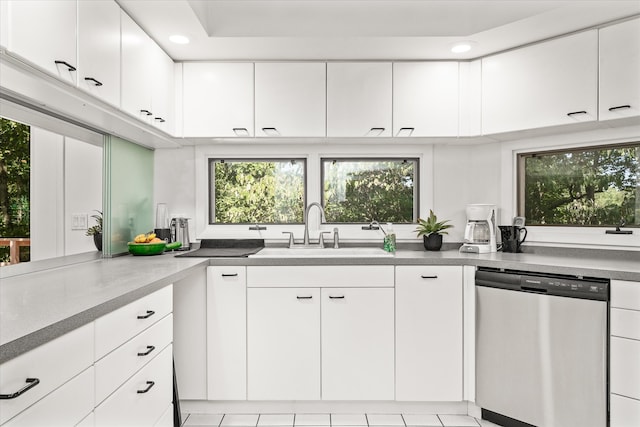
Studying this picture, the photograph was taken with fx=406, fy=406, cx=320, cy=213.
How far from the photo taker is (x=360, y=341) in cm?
239

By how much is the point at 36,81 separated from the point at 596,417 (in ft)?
9.13

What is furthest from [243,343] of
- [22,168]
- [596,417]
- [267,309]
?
[596,417]

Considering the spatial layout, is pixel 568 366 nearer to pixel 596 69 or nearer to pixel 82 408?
pixel 596 69

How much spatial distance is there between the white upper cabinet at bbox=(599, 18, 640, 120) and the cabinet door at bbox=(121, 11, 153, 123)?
2492mm

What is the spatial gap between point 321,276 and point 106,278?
1.14 metres

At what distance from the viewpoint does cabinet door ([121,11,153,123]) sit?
2.01m

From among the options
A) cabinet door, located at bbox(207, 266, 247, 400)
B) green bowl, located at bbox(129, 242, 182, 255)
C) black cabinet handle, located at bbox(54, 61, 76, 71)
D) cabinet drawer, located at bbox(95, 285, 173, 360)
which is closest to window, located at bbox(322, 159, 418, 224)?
cabinet door, located at bbox(207, 266, 247, 400)

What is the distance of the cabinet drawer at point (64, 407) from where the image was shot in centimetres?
93

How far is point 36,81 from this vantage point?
1460mm

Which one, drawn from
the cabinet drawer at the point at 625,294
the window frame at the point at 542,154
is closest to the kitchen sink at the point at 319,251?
the window frame at the point at 542,154

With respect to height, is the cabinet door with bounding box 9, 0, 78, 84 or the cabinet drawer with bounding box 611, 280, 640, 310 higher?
the cabinet door with bounding box 9, 0, 78, 84

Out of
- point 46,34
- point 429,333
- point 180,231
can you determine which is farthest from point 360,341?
point 46,34

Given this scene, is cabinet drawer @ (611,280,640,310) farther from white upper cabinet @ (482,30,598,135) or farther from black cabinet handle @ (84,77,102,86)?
black cabinet handle @ (84,77,102,86)

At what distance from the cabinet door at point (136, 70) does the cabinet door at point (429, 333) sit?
1.70 metres
